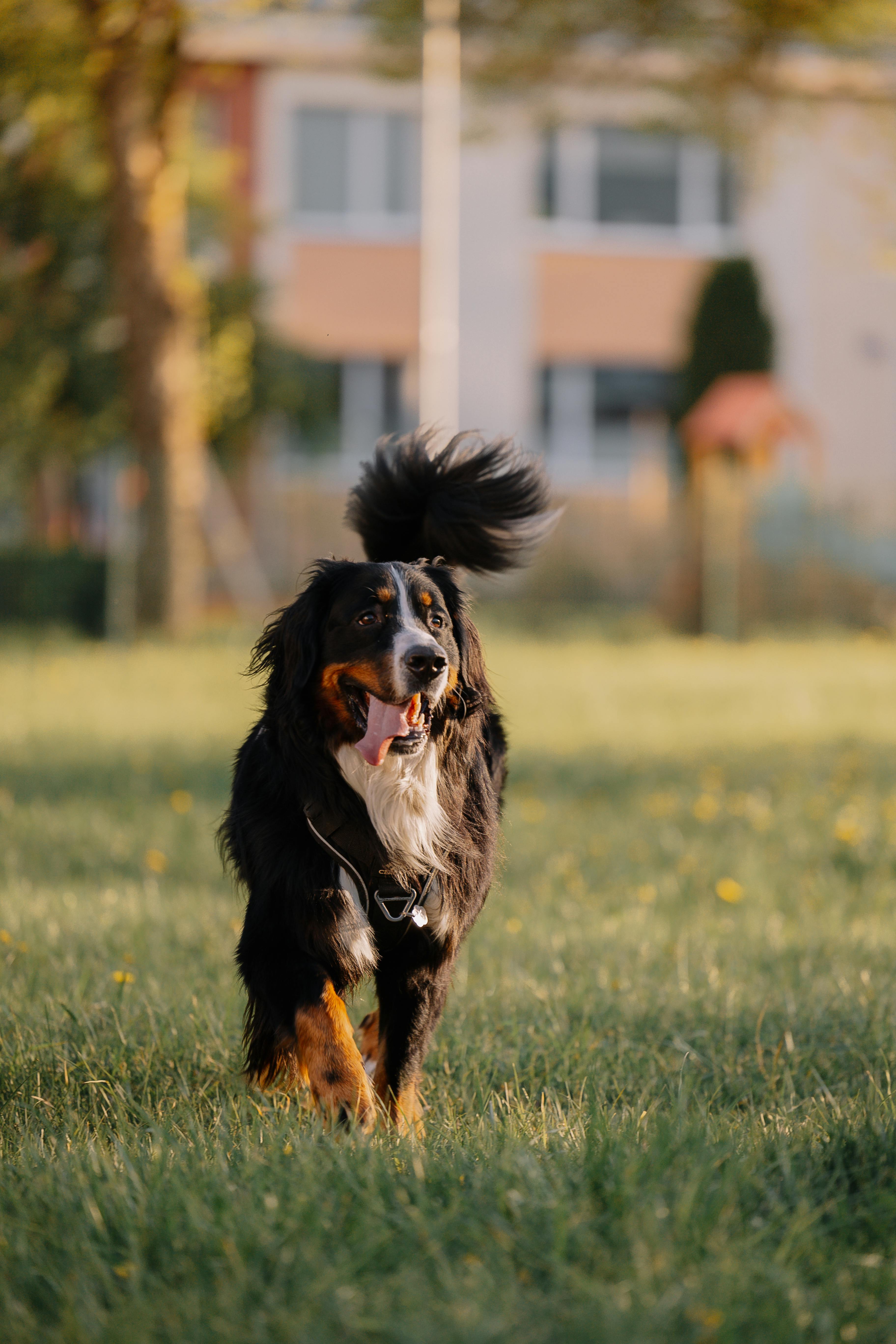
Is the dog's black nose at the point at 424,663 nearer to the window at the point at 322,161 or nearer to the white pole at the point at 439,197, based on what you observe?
the white pole at the point at 439,197

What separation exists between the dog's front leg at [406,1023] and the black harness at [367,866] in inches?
5.4

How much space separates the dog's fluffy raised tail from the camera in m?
4.33

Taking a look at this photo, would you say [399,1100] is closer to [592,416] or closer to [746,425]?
[746,425]

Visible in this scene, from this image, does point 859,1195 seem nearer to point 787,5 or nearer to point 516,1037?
point 516,1037

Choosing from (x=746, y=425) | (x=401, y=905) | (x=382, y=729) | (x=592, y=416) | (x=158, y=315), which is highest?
(x=158, y=315)

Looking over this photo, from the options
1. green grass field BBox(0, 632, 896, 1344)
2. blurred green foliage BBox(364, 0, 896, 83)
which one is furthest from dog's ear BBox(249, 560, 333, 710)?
blurred green foliage BBox(364, 0, 896, 83)

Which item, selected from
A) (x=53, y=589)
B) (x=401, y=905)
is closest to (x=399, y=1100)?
(x=401, y=905)

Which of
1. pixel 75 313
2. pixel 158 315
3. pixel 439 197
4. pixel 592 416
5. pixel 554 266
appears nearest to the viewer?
pixel 158 315

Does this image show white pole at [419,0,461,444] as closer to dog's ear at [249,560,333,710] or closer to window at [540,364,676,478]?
window at [540,364,676,478]

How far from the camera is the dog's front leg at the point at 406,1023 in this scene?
3342 mm

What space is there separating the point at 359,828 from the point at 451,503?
128 centimetres

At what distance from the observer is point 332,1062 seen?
3162 millimetres

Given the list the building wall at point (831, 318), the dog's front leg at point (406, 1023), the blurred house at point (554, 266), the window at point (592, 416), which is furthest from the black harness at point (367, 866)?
the building wall at point (831, 318)

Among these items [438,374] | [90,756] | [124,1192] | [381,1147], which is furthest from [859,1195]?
[438,374]
